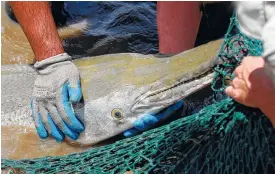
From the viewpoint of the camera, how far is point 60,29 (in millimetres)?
5121

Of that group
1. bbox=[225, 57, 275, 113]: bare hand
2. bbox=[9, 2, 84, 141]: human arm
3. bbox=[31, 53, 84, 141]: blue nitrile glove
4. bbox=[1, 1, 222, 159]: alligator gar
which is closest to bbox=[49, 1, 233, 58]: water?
bbox=[1, 1, 222, 159]: alligator gar

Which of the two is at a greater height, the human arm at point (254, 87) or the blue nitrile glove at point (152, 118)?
the human arm at point (254, 87)

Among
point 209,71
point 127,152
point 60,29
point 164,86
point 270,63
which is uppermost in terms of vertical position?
point 270,63

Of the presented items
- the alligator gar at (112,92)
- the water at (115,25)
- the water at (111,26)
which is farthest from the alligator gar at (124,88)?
the water at (111,26)

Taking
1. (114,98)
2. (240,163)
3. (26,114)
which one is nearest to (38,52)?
(26,114)

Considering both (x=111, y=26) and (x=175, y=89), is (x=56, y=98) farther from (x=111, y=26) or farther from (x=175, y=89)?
(x=111, y=26)

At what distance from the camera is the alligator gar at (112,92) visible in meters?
2.70

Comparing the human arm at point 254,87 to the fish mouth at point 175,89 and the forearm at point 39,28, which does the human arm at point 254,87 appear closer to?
the fish mouth at point 175,89

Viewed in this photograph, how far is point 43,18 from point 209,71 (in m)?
1.44

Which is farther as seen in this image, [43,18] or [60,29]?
[60,29]

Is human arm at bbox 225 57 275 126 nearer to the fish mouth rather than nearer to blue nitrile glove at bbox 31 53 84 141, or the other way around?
the fish mouth

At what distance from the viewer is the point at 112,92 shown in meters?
3.03

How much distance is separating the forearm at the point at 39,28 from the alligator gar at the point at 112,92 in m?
0.22

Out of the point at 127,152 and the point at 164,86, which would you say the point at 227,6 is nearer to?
the point at 164,86
